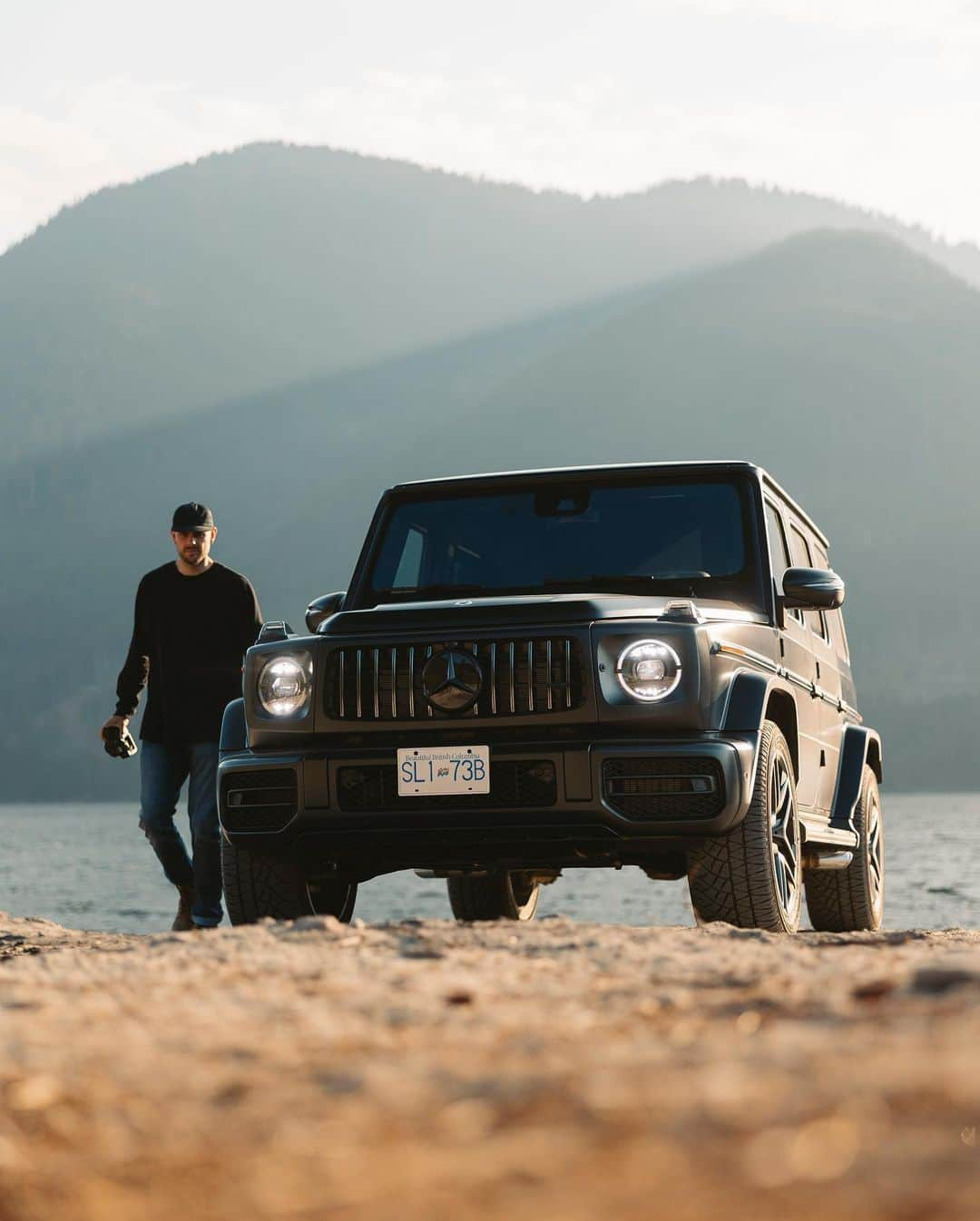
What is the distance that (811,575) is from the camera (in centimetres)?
682

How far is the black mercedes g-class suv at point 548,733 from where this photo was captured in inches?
230

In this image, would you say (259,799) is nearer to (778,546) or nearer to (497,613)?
(497,613)

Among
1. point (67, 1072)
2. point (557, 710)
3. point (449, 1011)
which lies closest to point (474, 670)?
point (557, 710)

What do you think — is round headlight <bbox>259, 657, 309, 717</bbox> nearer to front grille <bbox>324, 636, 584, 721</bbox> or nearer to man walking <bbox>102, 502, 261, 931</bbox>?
front grille <bbox>324, 636, 584, 721</bbox>

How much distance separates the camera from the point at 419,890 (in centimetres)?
5944

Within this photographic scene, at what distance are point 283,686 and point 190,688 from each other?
1917 mm

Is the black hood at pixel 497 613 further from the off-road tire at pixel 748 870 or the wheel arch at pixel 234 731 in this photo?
the off-road tire at pixel 748 870

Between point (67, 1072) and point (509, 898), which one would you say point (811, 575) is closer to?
point (509, 898)

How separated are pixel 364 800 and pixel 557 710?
2.68 feet

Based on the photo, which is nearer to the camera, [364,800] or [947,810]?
[364,800]

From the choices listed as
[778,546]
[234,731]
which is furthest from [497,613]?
[778,546]

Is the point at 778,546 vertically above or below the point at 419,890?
above

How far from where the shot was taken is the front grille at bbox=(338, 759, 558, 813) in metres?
5.85

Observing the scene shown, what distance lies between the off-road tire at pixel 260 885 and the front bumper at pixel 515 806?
19 centimetres
